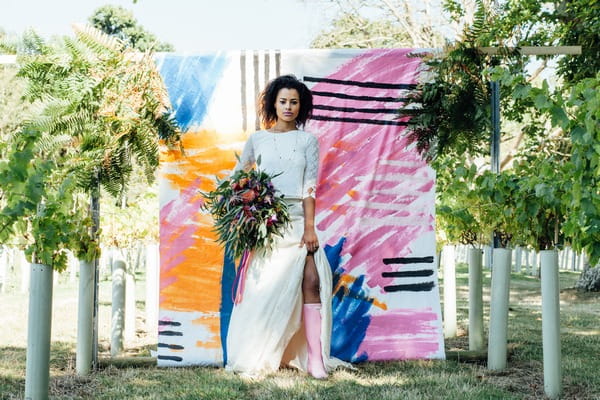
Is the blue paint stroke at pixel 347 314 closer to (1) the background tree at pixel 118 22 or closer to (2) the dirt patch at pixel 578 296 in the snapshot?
(2) the dirt patch at pixel 578 296

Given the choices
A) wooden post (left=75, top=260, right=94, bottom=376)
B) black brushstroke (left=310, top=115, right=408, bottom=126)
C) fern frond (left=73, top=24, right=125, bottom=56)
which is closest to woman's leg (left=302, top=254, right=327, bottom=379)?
black brushstroke (left=310, top=115, right=408, bottom=126)

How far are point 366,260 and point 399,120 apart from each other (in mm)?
Result: 1109

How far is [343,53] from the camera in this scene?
528cm

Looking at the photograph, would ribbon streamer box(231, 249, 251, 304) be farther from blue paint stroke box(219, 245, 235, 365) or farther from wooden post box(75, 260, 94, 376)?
wooden post box(75, 260, 94, 376)

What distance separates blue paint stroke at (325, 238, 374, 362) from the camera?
5191 millimetres

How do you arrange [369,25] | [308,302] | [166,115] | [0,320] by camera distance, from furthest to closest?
[369,25] → [0,320] → [166,115] → [308,302]

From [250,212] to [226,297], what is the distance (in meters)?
0.99

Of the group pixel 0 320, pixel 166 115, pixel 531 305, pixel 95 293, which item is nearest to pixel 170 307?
pixel 95 293

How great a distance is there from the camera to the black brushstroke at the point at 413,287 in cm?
529

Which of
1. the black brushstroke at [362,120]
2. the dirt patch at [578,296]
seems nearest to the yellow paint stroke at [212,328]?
the black brushstroke at [362,120]

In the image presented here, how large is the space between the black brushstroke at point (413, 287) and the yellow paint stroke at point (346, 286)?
0.12 metres

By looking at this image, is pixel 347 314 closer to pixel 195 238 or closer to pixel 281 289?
pixel 281 289

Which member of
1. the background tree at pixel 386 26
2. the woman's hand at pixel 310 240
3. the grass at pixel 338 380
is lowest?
the grass at pixel 338 380

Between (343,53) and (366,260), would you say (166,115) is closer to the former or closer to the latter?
(343,53)
